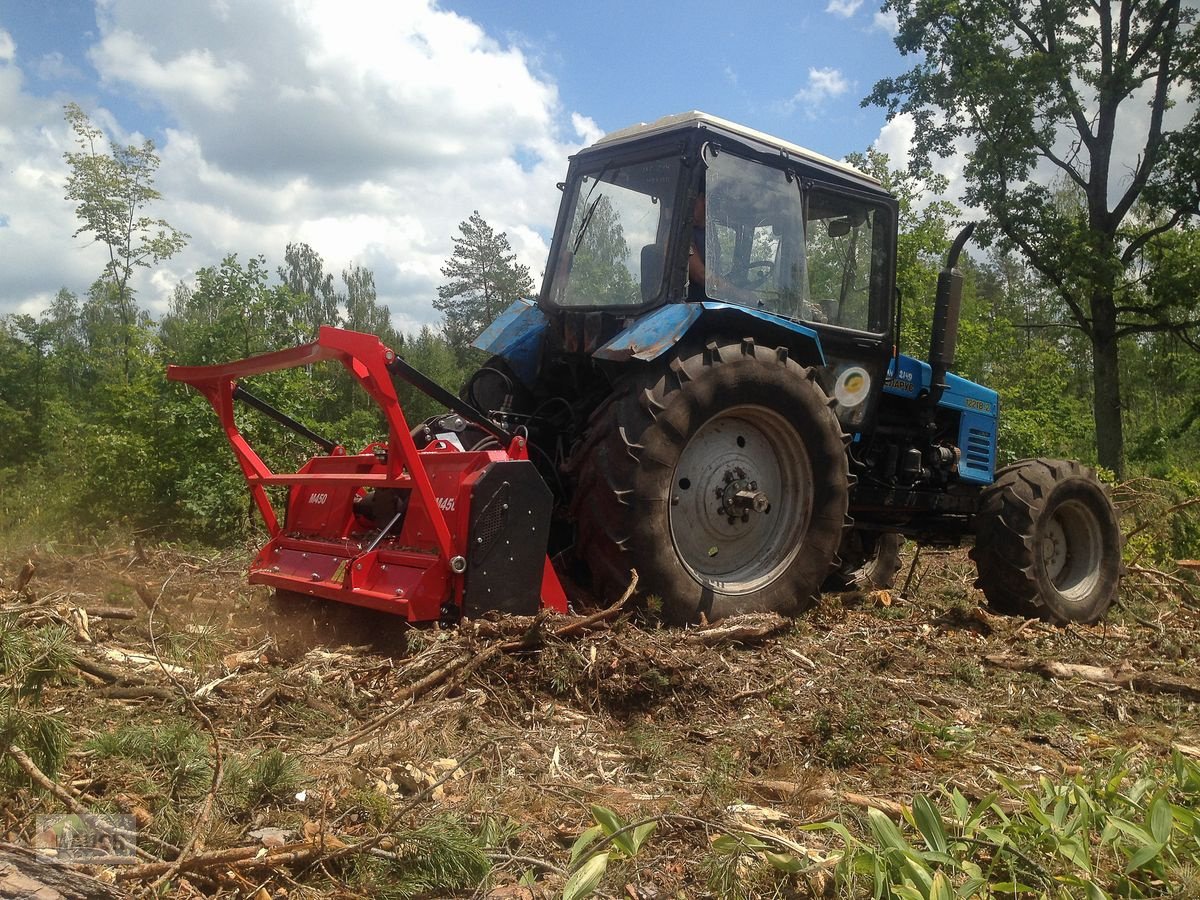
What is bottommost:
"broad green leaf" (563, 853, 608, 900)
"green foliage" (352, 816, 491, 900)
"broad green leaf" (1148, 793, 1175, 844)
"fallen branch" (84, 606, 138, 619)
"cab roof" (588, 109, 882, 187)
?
"green foliage" (352, 816, 491, 900)

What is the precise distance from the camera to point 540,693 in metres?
3.77

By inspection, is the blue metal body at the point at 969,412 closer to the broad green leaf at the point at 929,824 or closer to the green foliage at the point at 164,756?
the broad green leaf at the point at 929,824

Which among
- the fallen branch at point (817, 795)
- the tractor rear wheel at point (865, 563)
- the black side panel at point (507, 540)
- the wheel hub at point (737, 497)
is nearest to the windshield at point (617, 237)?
the wheel hub at point (737, 497)

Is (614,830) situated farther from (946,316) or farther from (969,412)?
(969,412)

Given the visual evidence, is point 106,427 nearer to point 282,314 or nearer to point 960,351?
point 282,314

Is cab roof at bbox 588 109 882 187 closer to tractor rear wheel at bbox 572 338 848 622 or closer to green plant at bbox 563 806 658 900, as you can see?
tractor rear wheel at bbox 572 338 848 622

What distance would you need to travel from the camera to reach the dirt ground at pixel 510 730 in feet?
7.95

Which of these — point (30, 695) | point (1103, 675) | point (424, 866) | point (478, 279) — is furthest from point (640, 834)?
point (478, 279)

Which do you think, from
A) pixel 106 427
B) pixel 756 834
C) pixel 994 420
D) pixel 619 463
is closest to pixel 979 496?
pixel 994 420

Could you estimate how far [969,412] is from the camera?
7.00 metres

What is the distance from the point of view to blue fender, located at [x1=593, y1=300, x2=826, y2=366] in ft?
14.6

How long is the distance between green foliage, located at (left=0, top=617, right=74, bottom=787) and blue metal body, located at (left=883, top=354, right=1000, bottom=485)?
5.24 m

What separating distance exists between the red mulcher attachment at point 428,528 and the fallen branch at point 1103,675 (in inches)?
93.7

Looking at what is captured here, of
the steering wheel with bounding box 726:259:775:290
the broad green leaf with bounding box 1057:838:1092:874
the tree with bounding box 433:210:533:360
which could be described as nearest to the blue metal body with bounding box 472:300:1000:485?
the steering wheel with bounding box 726:259:775:290
